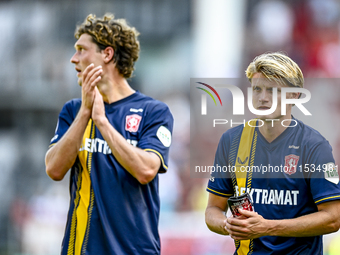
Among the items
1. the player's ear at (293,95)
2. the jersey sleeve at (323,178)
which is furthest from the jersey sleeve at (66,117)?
the jersey sleeve at (323,178)

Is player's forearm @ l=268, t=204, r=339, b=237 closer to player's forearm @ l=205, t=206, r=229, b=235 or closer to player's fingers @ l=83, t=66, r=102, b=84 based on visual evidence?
player's forearm @ l=205, t=206, r=229, b=235

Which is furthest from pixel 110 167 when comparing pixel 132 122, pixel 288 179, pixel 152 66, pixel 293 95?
pixel 152 66

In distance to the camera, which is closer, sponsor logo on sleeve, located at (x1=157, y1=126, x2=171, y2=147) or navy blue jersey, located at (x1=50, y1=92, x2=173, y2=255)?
navy blue jersey, located at (x1=50, y1=92, x2=173, y2=255)

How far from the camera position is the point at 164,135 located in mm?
3033

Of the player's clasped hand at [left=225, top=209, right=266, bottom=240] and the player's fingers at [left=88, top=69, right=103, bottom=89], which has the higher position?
the player's fingers at [left=88, top=69, right=103, bottom=89]

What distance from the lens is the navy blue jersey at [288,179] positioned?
2424mm

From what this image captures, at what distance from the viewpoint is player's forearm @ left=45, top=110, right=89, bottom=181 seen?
2871 millimetres

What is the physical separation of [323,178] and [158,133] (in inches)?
42.3

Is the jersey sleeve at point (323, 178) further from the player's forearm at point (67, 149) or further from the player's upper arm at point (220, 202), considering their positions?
the player's forearm at point (67, 149)

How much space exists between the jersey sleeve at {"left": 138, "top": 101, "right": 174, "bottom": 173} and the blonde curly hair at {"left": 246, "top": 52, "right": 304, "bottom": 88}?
0.73 metres

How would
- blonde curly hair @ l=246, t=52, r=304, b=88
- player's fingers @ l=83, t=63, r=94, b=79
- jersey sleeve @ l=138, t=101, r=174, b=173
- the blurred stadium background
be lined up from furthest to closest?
the blurred stadium background < player's fingers @ l=83, t=63, r=94, b=79 < jersey sleeve @ l=138, t=101, r=174, b=173 < blonde curly hair @ l=246, t=52, r=304, b=88

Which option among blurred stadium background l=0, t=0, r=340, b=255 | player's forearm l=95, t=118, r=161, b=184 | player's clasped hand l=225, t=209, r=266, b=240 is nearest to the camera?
player's clasped hand l=225, t=209, r=266, b=240

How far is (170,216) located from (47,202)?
7.22 ft

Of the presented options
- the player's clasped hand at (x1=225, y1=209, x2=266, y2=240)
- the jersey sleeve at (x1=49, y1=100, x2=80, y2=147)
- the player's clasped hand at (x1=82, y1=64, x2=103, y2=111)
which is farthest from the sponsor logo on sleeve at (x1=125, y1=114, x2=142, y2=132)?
the player's clasped hand at (x1=225, y1=209, x2=266, y2=240)
